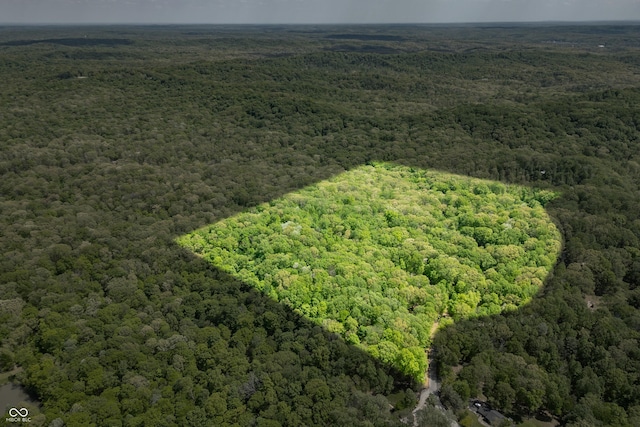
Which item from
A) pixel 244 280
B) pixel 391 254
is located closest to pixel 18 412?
pixel 244 280

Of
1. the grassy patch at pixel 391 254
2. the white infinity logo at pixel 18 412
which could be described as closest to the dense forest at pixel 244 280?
the white infinity logo at pixel 18 412

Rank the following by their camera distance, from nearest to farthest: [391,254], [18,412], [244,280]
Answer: [18,412] < [244,280] < [391,254]

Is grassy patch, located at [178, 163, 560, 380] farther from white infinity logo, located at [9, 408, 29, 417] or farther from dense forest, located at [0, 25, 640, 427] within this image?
white infinity logo, located at [9, 408, 29, 417]

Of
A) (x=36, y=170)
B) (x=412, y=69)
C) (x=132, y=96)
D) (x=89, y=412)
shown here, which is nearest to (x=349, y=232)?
(x=89, y=412)

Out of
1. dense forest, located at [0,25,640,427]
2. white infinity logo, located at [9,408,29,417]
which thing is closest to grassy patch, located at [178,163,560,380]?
dense forest, located at [0,25,640,427]

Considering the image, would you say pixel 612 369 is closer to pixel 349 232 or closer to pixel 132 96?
pixel 349 232

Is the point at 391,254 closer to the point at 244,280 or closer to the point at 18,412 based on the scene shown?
the point at 244,280
